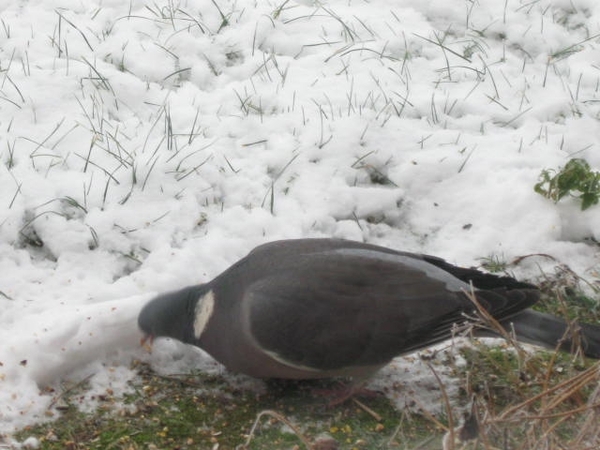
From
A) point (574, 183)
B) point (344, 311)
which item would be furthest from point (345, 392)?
point (574, 183)

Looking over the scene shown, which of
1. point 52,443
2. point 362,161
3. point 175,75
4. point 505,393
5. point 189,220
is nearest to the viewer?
point 52,443

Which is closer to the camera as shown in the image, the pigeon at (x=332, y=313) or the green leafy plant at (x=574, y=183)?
the pigeon at (x=332, y=313)

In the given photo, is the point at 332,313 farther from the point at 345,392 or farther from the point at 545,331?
the point at 545,331

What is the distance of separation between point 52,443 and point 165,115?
1.97 meters

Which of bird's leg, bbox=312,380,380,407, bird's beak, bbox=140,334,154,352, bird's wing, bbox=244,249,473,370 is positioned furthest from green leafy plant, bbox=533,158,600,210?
bird's beak, bbox=140,334,154,352

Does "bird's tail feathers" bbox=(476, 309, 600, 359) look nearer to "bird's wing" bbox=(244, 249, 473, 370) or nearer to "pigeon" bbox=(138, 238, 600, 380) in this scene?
"pigeon" bbox=(138, 238, 600, 380)

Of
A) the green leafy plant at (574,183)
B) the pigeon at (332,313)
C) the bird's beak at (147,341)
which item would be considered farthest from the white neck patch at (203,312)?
the green leafy plant at (574,183)

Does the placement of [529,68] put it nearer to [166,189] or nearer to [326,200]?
[326,200]

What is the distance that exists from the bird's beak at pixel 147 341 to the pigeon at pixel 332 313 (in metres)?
0.02

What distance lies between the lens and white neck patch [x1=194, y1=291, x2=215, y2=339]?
11.8 ft

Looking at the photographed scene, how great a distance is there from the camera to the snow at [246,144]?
12.9 ft

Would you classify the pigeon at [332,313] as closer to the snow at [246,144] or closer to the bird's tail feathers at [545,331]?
the bird's tail feathers at [545,331]

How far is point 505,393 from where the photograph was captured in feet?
11.6

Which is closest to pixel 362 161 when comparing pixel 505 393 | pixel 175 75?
pixel 175 75
